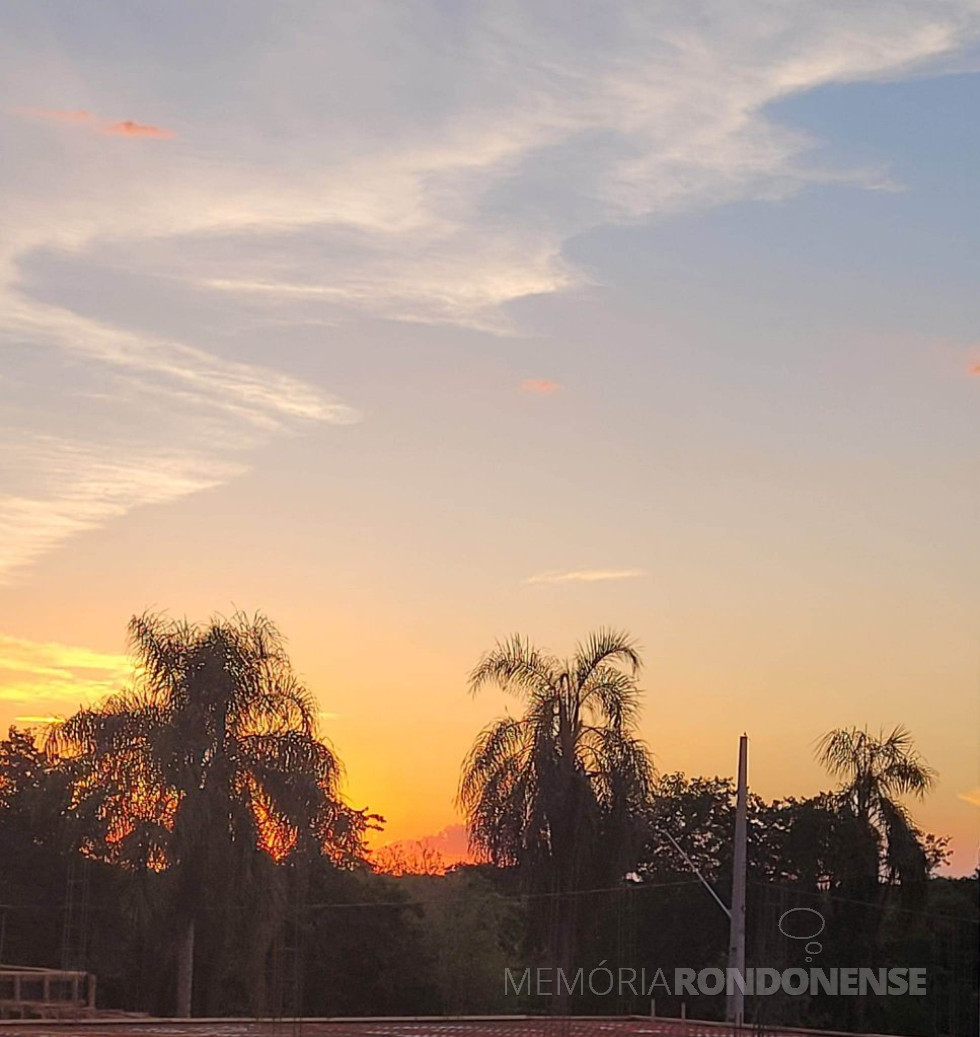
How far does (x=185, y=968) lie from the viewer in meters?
27.4

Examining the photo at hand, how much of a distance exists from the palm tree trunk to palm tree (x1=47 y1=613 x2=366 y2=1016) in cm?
2

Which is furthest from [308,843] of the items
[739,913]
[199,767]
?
[739,913]

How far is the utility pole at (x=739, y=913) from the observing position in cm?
2212

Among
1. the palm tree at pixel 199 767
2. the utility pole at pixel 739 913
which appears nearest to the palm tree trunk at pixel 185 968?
the palm tree at pixel 199 767

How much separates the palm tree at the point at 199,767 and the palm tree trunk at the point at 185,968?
0.07 feet

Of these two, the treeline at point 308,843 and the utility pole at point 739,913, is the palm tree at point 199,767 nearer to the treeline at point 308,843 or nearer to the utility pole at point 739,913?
the treeline at point 308,843

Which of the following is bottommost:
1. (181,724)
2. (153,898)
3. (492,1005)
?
(492,1005)

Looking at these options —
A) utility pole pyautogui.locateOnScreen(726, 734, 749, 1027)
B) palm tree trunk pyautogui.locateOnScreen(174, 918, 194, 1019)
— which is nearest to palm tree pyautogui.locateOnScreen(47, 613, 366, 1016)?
palm tree trunk pyautogui.locateOnScreen(174, 918, 194, 1019)

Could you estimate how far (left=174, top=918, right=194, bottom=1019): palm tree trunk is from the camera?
27062 mm

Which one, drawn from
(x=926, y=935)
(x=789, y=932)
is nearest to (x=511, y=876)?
(x=789, y=932)

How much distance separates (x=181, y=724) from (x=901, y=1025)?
44.9 ft

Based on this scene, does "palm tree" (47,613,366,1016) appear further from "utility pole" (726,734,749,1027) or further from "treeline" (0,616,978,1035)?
"utility pole" (726,734,749,1027)

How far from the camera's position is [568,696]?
1086 inches

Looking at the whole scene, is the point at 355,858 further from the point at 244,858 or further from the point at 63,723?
the point at 63,723
